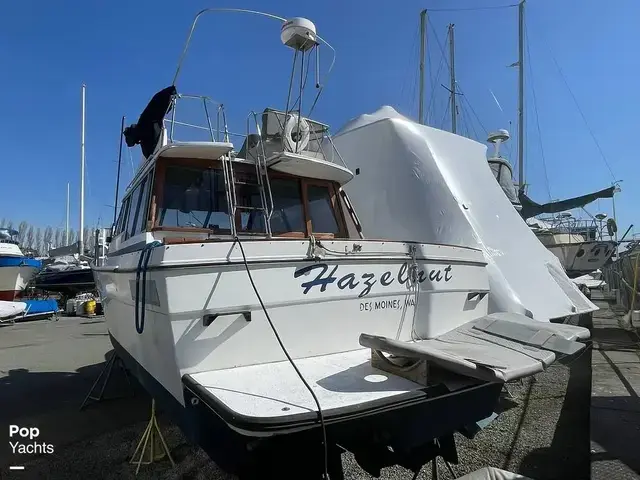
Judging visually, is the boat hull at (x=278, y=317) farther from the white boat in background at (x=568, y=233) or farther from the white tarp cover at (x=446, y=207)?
the white boat in background at (x=568, y=233)

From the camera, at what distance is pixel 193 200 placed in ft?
14.3

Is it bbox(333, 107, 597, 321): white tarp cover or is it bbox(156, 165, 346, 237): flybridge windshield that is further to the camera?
bbox(333, 107, 597, 321): white tarp cover

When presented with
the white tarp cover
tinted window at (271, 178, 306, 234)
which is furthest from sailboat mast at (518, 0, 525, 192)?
tinted window at (271, 178, 306, 234)

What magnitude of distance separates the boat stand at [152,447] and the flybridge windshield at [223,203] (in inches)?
68.6

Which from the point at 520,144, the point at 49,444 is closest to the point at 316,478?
the point at 49,444

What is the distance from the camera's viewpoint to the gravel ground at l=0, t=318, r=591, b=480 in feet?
13.2

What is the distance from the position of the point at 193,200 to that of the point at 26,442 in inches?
121

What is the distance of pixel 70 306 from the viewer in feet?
56.5

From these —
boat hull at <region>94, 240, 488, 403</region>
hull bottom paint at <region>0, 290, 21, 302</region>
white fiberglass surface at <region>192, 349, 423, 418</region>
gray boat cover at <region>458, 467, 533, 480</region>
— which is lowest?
gray boat cover at <region>458, 467, 533, 480</region>

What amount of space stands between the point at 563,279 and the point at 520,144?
490 inches

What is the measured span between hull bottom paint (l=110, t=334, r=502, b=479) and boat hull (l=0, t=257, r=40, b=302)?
1798 centimetres

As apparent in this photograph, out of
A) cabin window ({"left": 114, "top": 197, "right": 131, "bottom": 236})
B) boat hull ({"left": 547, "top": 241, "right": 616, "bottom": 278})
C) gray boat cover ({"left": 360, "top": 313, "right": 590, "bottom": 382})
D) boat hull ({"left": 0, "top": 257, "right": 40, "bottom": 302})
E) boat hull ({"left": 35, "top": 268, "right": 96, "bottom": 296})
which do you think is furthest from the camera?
boat hull ({"left": 35, "top": 268, "right": 96, "bottom": 296})

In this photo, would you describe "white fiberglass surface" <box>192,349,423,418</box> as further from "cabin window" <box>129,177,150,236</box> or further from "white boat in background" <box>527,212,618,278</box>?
"white boat in background" <box>527,212,618,278</box>

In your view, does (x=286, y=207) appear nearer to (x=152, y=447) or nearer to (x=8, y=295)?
(x=152, y=447)
